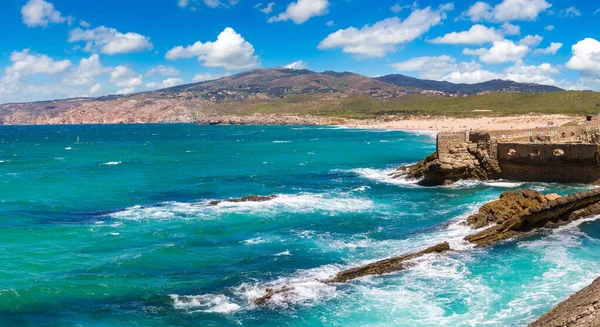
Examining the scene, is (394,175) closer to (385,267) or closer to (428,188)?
(428,188)

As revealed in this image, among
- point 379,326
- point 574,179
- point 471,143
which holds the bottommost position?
point 379,326

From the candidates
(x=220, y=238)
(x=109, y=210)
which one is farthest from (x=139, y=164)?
(x=220, y=238)

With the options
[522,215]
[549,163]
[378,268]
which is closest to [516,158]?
[549,163]

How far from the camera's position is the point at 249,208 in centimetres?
4091

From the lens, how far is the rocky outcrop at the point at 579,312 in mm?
10520

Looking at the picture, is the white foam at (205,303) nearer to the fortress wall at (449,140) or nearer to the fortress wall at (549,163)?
the fortress wall at (449,140)

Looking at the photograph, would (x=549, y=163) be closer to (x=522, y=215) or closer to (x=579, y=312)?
(x=522, y=215)

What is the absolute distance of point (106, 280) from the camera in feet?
81.6

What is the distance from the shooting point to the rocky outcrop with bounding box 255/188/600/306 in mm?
27484

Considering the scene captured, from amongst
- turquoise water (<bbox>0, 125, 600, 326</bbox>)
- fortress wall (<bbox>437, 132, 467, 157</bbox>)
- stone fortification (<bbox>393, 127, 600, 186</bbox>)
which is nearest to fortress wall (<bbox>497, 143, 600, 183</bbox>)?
stone fortification (<bbox>393, 127, 600, 186</bbox>)

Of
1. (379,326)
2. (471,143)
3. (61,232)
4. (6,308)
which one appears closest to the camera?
(379,326)

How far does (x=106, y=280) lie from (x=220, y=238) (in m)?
8.49

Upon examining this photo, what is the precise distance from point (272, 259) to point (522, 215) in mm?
13723

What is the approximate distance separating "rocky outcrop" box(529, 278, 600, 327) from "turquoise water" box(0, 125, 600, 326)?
218 inches
